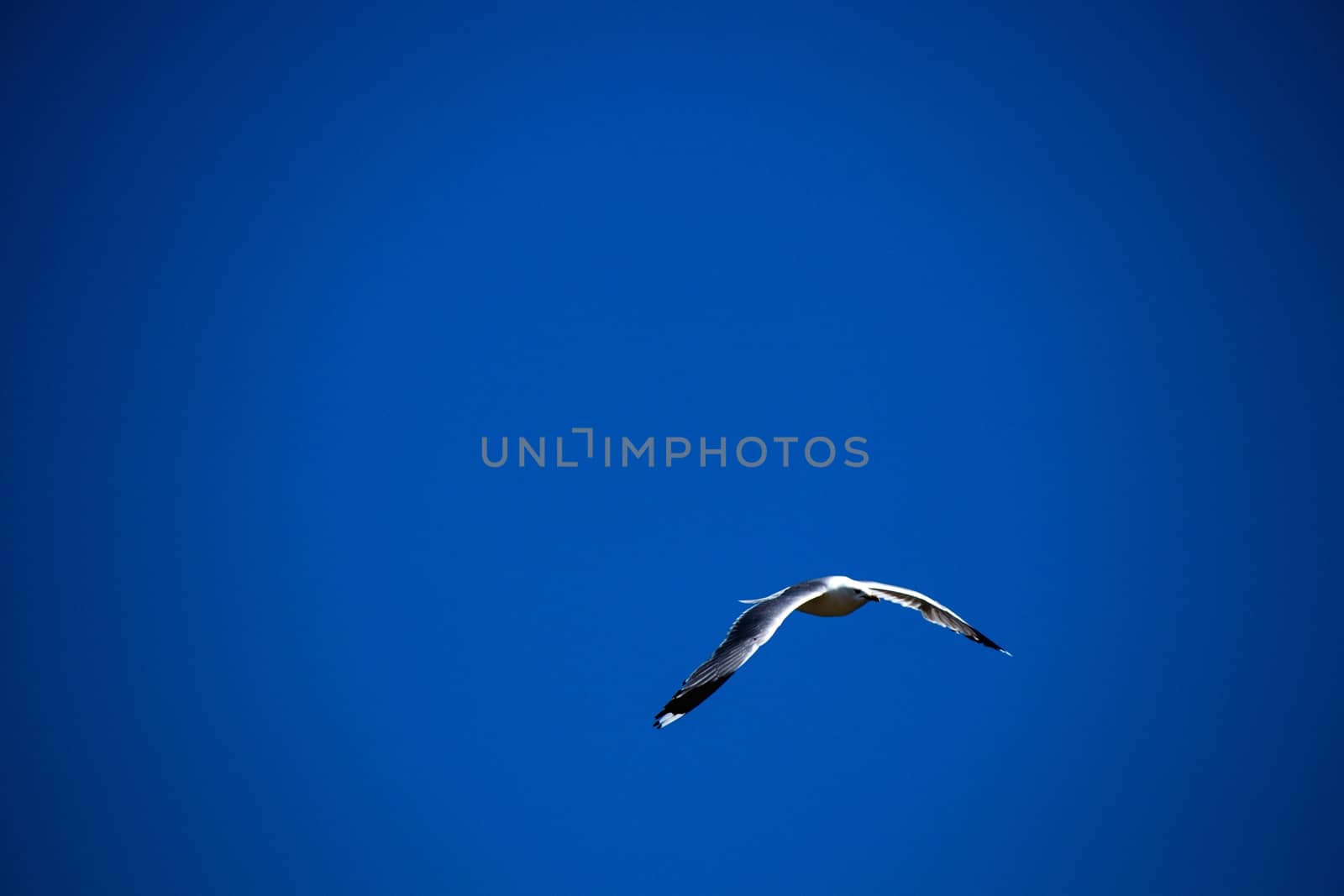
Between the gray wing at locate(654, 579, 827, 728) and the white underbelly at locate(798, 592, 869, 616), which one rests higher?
the white underbelly at locate(798, 592, 869, 616)

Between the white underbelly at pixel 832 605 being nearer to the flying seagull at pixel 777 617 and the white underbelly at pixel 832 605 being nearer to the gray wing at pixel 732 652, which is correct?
the flying seagull at pixel 777 617

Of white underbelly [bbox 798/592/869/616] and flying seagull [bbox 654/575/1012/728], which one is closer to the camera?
flying seagull [bbox 654/575/1012/728]

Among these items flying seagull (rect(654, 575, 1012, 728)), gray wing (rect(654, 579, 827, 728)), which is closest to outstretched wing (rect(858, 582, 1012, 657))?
flying seagull (rect(654, 575, 1012, 728))

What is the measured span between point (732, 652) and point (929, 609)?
82.7 inches

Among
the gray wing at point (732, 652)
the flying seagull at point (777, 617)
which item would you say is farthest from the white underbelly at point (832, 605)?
the gray wing at point (732, 652)

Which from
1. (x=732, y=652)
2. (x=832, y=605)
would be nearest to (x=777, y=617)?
(x=732, y=652)

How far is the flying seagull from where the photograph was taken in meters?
4.41

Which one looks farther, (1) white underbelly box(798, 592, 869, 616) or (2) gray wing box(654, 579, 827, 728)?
(1) white underbelly box(798, 592, 869, 616)

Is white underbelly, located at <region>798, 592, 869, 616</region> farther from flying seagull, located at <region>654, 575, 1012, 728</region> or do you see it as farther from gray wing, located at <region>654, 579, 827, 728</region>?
gray wing, located at <region>654, 579, 827, 728</region>

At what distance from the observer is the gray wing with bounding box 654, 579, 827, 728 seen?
4309 millimetres

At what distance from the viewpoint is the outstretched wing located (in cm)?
629

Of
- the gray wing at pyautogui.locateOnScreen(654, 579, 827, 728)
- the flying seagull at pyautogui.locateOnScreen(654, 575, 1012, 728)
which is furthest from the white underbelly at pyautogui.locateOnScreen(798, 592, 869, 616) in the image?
the gray wing at pyautogui.locateOnScreen(654, 579, 827, 728)

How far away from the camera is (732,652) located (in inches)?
185

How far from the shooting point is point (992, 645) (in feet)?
20.4
